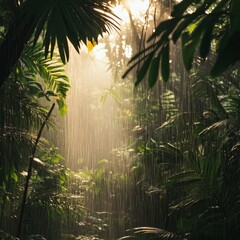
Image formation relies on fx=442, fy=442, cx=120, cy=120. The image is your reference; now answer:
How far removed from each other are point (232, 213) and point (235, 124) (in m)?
0.67

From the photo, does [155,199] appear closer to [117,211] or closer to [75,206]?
[117,211]

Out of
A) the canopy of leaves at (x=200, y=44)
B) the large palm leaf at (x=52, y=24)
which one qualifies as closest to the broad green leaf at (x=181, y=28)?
the canopy of leaves at (x=200, y=44)

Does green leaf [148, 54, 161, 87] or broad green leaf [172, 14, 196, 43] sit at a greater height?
broad green leaf [172, 14, 196, 43]

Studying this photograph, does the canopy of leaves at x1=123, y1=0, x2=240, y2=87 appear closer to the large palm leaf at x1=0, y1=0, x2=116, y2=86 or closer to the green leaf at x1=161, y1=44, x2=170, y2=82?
the green leaf at x1=161, y1=44, x2=170, y2=82

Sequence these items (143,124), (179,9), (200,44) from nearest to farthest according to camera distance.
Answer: (200,44)
(179,9)
(143,124)

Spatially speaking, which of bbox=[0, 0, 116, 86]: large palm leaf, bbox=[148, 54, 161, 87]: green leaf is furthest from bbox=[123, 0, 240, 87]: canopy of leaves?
bbox=[0, 0, 116, 86]: large palm leaf

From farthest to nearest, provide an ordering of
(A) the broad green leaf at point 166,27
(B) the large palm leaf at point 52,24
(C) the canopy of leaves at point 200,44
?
(B) the large palm leaf at point 52,24
(A) the broad green leaf at point 166,27
(C) the canopy of leaves at point 200,44

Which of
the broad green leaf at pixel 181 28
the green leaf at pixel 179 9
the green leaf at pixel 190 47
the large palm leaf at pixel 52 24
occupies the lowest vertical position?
the green leaf at pixel 190 47

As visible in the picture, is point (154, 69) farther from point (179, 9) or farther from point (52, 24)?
point (52, 24)

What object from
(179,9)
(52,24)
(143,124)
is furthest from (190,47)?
(143,124)

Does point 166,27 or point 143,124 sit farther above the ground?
point 143,124

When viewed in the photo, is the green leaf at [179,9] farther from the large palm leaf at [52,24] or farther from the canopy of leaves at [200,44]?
the large palm leaf at [52,24]

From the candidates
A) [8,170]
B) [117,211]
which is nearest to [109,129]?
[117,211]

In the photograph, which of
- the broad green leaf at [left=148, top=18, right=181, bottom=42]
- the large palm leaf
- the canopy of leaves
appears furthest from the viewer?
the large palm leaf
